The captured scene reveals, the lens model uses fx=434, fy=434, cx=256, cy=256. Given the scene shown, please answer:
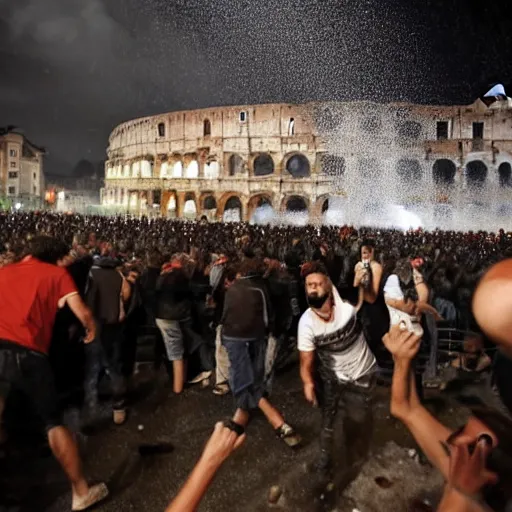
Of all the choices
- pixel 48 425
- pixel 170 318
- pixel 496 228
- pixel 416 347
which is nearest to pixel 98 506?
pixel 48 425

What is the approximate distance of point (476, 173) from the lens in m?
35.7

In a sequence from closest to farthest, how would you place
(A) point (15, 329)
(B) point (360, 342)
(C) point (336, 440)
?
(A) point (15, 329) < (B) point (360, 342) < (C) point (336, 440)

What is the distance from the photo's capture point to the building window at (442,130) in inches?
1375

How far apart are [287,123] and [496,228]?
58.8 feet

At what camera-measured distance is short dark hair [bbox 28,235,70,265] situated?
9.91 feet

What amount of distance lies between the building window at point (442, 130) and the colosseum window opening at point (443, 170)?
2.15 m

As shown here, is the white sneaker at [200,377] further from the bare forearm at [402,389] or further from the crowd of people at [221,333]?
the bare forearm at [402,389]

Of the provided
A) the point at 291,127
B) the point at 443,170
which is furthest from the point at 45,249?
the point at 443,170

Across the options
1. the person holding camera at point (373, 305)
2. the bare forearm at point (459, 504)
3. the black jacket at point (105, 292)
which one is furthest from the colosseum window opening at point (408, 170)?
the bare forearm at point (459, 504)

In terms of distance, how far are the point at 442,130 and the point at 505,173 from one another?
20.3ft

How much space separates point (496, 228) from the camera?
31.8m

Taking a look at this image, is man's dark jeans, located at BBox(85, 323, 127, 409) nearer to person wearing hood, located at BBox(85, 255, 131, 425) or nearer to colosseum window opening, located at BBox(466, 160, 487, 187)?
person wearing hood, located at BBox(85, 255, 131, 425)

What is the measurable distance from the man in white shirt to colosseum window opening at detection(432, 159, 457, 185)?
36048 mm

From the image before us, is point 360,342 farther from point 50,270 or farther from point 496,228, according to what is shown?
point 496,228
